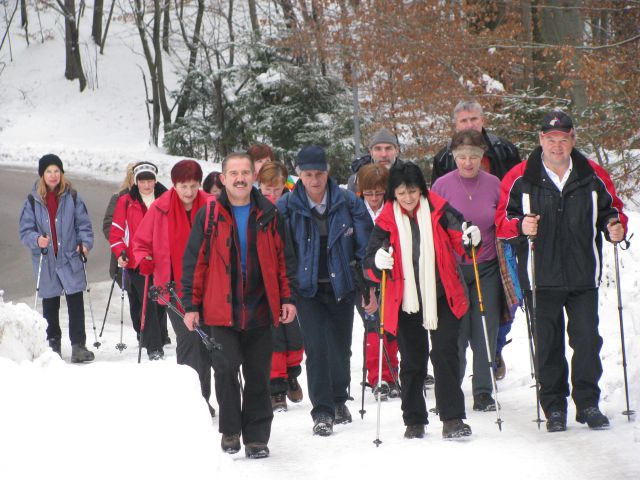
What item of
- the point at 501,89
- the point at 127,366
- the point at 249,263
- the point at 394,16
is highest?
the point at 394,16

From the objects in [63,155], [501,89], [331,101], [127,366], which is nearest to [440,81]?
[501,89]

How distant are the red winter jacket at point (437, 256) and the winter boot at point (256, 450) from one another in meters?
1.17

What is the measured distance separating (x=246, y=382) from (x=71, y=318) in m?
4.84

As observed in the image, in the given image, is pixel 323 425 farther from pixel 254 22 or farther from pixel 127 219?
pixel 254 22

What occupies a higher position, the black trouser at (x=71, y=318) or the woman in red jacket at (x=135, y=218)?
the woman in red jacket at (x=135, y=218)

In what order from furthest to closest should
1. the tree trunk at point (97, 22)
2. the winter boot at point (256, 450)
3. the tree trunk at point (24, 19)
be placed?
the tree trunk at point (24, 19) → the tree trunk at point (97, 22) → the winter boot at point (256, 450)

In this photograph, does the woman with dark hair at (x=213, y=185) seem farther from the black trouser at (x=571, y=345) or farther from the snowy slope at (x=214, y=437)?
the black trouser at (x=571, y=345)

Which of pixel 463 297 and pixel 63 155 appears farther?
pixel 63 155

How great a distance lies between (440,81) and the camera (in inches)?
706

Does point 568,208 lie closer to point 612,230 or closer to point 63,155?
point 612,230

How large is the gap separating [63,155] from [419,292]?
3611cm

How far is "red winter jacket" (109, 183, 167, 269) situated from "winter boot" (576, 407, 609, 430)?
541 centimetres

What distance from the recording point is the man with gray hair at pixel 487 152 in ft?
29.2

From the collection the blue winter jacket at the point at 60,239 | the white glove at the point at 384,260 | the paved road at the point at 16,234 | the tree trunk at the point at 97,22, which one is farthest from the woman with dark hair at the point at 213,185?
the tree trunk at the point at 97,22
